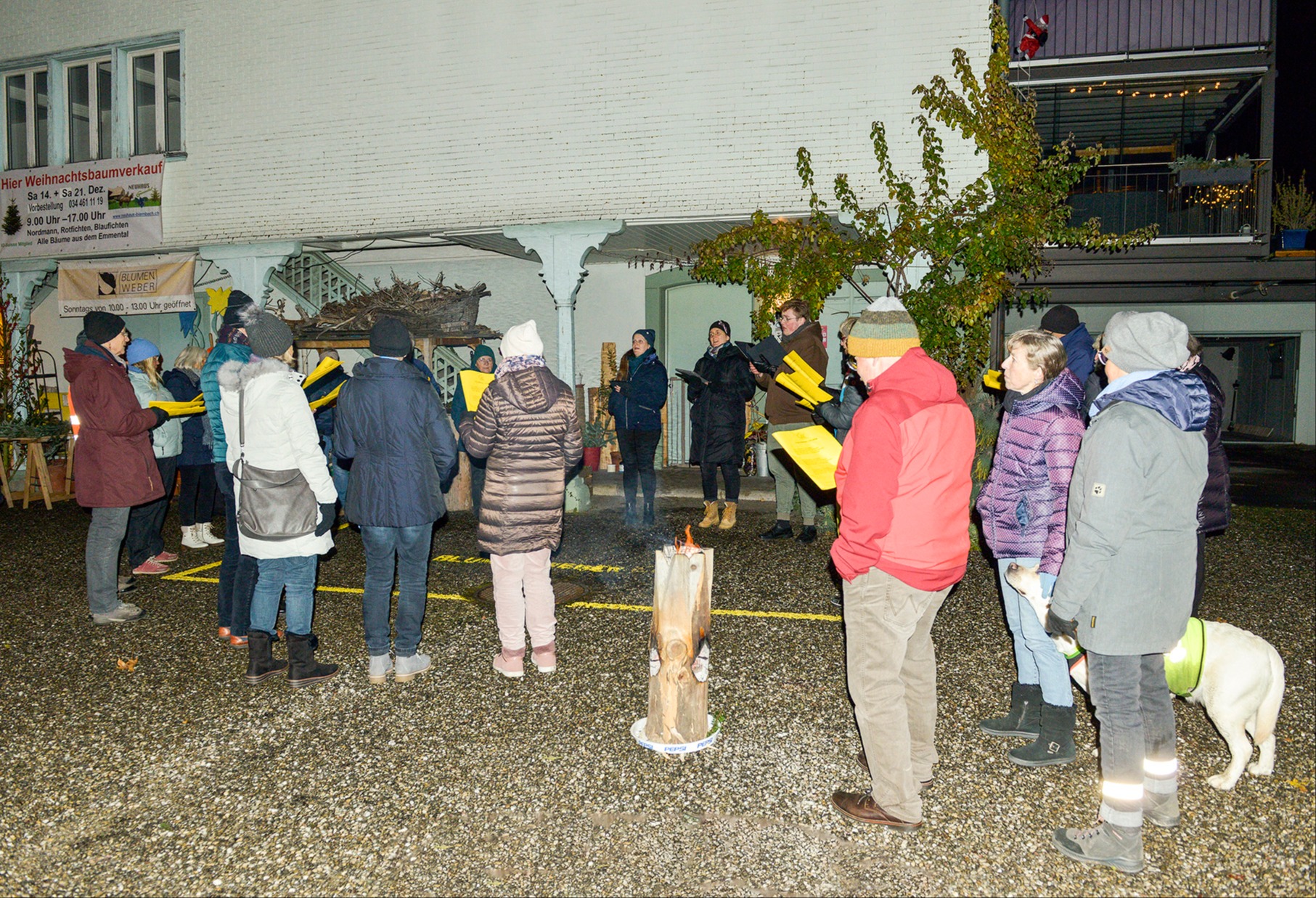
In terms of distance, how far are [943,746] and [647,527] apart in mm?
5437

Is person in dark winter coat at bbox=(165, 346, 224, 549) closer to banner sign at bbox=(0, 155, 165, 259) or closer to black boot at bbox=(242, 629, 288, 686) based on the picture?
black boot at bbox=(242, 629, 288, 686)

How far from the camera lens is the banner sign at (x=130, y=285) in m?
13.6

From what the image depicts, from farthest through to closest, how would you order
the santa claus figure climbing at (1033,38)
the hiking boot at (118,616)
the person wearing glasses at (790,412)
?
the santa claus figure climbing at (1033,38) < the person wearing glasses at (790,412) < the hiking boot at (118,616)

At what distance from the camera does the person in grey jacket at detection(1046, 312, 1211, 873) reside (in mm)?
2896

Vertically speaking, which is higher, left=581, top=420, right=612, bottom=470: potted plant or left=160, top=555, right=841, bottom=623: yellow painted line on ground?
left=581, top=420, right=612, bottom=470: potted plant

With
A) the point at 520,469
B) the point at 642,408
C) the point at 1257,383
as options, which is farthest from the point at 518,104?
the point at 1257,383

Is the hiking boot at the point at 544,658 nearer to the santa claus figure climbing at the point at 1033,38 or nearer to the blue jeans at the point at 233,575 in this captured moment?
the blue jeans at the point at 233,575

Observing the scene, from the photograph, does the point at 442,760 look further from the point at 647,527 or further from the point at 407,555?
the point at 647,527

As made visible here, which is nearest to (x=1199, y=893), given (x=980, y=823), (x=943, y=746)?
(x=980, y=823)

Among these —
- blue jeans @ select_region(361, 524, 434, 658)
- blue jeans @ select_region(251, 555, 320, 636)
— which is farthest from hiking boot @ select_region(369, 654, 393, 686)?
blue jeans @ select_region(251, 555, 320, 636)

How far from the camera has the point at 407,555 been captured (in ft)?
15.6

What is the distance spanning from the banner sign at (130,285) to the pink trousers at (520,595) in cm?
1104

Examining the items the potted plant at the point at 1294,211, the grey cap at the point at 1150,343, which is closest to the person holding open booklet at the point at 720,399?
the grey cap at the point at 1150,343

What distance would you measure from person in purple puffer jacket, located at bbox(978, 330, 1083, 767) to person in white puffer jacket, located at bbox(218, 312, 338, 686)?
3.36 meters
